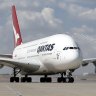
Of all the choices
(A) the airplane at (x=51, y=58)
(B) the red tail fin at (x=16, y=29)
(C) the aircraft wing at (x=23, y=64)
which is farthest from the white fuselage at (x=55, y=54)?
(B) the red tail fin at (x=16, y=29)

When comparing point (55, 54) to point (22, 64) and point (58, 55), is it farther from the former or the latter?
point (22, 64)

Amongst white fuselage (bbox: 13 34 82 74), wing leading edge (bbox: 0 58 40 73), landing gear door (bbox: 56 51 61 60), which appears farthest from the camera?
wing leading edge (bbox: 0 58 40 73)

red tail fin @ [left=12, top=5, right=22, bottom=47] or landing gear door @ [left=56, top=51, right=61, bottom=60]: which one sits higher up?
red tail fin @ [left=12, top=5, right=22, bottom=47]

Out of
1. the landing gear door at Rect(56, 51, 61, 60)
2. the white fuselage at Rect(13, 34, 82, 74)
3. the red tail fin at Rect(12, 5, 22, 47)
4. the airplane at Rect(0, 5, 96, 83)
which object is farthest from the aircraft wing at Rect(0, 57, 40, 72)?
the red tail fin at Rect(12, 5, 22, 47)

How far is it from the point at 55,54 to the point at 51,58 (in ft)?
3.61

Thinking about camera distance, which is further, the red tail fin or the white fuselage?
the red tail fin

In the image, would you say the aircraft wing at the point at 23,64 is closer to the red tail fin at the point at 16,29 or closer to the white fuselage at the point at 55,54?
the white fuselage at the point at 55,54

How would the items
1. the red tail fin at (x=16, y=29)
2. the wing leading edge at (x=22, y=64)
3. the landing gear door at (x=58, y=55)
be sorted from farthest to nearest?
the red tail fin at (x=16, y=29) → the wing leading edge at (x=22, y=64) → the landing gear door at (x=58, y=55)

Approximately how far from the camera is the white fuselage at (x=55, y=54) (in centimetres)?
4091

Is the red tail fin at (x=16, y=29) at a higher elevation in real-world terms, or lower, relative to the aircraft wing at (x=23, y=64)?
higher

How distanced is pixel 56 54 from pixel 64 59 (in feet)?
5.73

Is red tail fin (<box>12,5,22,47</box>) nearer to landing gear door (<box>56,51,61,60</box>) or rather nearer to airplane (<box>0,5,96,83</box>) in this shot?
airplane (<box>0,5,96,83</box>)

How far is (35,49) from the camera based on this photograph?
160 ft

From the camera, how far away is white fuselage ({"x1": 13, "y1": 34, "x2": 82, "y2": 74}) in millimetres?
40906
